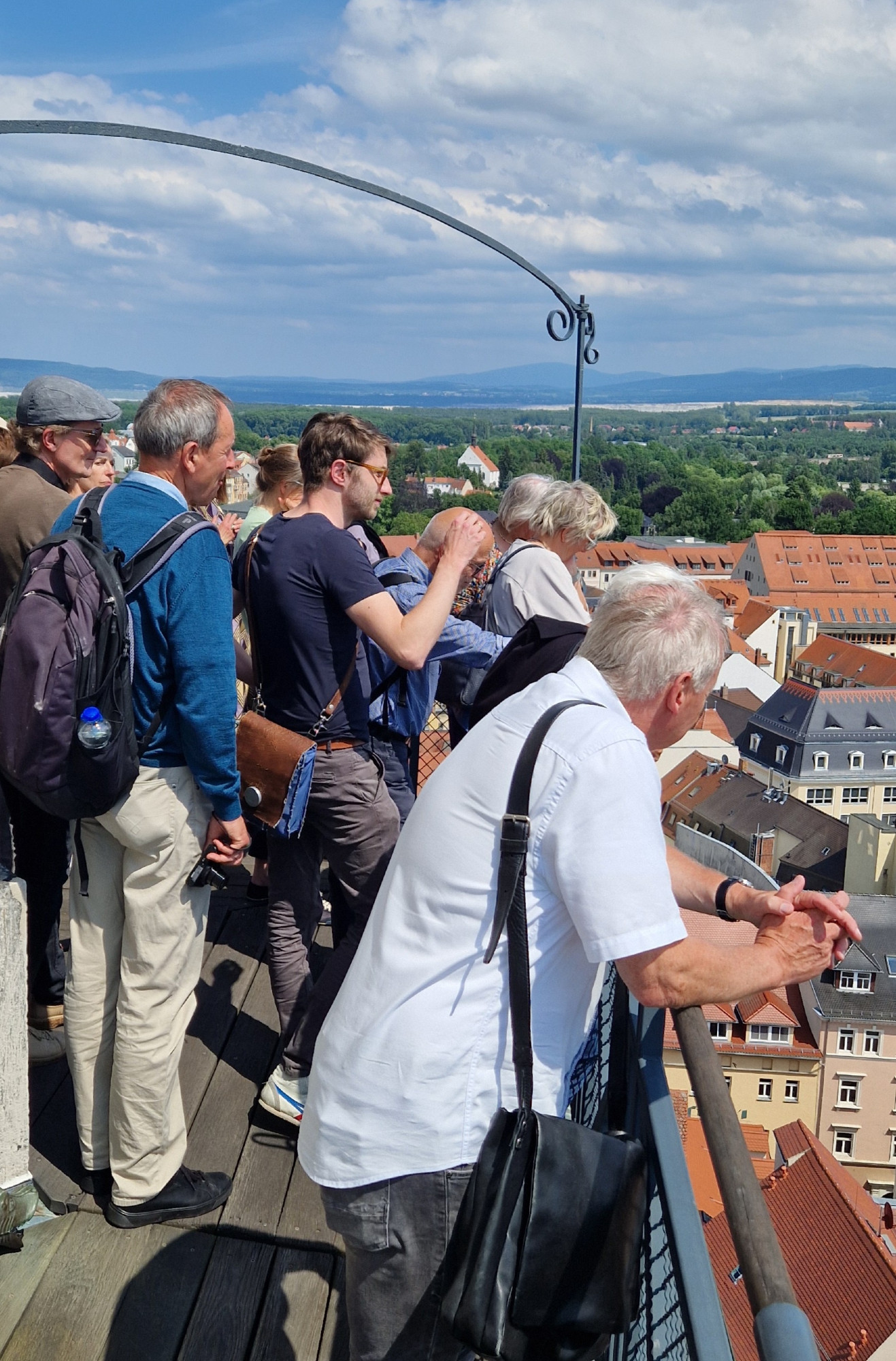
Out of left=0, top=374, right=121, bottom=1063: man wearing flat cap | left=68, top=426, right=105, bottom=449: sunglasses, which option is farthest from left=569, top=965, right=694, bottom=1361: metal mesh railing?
left=68, top=426, right=105, bottom=449: sunglasses

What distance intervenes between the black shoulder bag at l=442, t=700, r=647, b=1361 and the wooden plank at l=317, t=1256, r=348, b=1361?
72cm

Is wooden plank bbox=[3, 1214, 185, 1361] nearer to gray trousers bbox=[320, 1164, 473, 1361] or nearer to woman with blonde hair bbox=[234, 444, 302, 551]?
gray trousers bbox=[320, 1164, 473, 1361]

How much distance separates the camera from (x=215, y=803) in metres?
2.11

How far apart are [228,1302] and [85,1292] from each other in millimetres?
244

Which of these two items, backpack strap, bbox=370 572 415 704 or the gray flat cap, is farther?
the gray flat cap

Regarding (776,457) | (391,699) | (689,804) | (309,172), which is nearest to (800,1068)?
(689,804)

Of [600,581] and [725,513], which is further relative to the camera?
[725,513]

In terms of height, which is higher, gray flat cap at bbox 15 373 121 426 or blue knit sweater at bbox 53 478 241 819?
gray flat cap at bbox 15 373 121 426

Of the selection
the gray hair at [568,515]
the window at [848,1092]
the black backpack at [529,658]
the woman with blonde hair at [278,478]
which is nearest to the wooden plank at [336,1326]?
the black backpack at [529,658]

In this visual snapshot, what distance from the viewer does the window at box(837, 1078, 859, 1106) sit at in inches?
925

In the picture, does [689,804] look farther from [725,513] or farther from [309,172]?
[725,513]

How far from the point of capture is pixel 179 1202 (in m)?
2.24

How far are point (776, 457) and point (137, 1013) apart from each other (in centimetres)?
15490

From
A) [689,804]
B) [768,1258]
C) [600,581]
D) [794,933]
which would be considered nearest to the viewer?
[768,1258]
